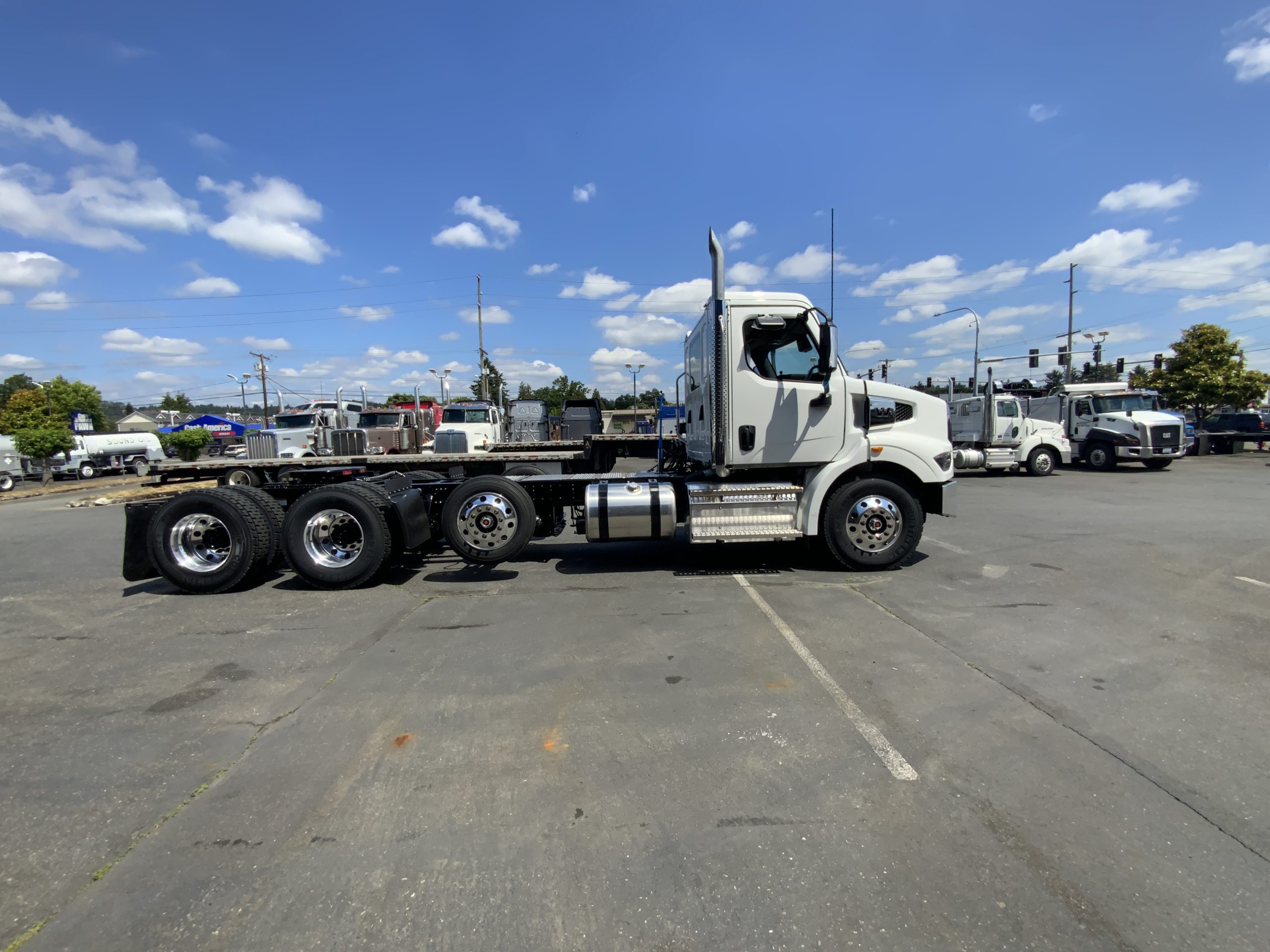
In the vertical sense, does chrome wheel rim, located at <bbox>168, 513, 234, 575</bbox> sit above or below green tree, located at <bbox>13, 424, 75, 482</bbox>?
below

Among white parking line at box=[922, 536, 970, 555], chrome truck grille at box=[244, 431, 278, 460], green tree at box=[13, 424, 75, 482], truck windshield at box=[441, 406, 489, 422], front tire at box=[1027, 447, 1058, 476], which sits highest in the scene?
truck windshield at box=[441, 406, 489, 422]

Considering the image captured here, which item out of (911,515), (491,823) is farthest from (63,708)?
(911,515)

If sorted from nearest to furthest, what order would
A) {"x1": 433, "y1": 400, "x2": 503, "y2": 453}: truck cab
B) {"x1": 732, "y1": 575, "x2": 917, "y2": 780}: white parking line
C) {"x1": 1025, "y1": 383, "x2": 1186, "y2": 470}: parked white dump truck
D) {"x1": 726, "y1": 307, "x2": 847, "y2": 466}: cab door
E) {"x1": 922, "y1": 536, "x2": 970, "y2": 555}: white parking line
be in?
{"x1": 732, "y1": 575, "x2": 917, "y2": 780}: white parking line
{"x1": 726, "y1": 307, "x2": 847, "y2": 466}: cab door
{"x1": 922, "y1": 536, "x2": 970, "y2": 555}: white parking line
{"x1": 433, "y1": 400, "x2": 503, "y2": 453}: truck cab
{"x1": 1025, "y1": 383, "x2": 1186, "y2": 470}: parked white dump truck

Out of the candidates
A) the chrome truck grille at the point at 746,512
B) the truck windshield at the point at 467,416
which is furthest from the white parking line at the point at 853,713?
the truck windshield at the point at 467,416

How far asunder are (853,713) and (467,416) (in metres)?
19.2

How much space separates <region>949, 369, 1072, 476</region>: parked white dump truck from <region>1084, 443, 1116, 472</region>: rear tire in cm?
239

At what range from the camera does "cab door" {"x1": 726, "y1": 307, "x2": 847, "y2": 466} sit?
6.85 m

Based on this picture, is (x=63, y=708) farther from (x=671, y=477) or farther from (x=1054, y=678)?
(x=1054, y=678)

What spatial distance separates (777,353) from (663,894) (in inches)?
228

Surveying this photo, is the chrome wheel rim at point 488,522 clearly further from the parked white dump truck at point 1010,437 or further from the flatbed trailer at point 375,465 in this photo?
the parked white dump truck at point 1010,437

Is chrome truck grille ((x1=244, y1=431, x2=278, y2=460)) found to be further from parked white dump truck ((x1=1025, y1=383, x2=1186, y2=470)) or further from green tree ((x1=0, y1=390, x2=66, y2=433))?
green tree ((x1=0, y1=390, x2=66, y2=433))

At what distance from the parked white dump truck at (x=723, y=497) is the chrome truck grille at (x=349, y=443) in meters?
1.95

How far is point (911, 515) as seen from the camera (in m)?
7.02

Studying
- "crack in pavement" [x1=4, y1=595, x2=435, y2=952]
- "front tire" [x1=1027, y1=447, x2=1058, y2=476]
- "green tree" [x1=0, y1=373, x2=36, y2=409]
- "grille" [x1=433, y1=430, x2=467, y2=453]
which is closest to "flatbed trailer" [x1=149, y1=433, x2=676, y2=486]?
"grille" [x1=433, y1=430, x2=467, y2=453]
